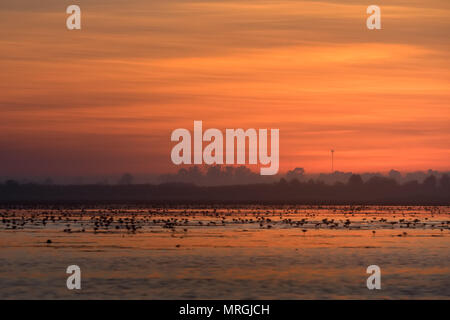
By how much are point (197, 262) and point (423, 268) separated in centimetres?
1357

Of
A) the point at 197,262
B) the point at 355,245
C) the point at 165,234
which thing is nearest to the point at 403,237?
the point at 355,245

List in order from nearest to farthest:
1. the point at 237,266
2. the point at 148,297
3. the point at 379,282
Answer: the point at 148,297, the point at 379,282, the point at 237,266

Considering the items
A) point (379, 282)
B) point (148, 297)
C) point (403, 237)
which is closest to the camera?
point (148, 297)

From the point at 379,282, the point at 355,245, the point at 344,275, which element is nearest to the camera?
the point at 379,282

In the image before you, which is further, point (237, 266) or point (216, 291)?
point (237, 266)

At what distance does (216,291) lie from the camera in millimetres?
36531
